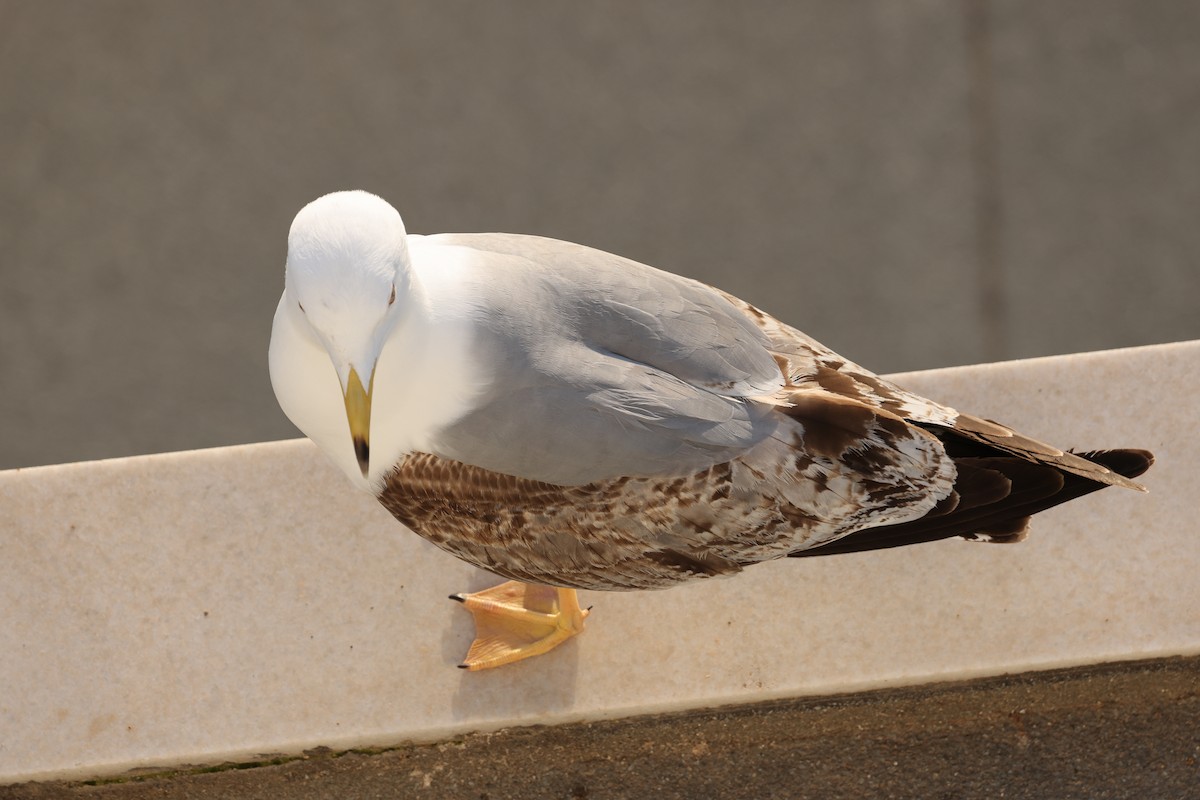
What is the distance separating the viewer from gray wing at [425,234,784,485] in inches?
74.1

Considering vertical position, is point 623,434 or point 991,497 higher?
point 623,434

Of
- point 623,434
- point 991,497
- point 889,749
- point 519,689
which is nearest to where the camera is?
point 623,434

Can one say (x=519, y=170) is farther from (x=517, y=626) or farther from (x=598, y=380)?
(x=598, y=380)

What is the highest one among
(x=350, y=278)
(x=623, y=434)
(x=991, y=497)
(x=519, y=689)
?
(x=350, y=278)

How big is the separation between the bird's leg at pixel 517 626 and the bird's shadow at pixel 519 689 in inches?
1.2

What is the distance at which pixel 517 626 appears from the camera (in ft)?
8.20

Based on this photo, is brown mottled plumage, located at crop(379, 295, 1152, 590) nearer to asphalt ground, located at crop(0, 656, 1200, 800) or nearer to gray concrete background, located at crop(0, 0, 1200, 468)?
asphalt ground, located at crop(0, 656, 1200, 800)

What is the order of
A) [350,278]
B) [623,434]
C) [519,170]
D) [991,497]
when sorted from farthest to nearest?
[519,170] → [991,497] → [623,434] → [350,278]

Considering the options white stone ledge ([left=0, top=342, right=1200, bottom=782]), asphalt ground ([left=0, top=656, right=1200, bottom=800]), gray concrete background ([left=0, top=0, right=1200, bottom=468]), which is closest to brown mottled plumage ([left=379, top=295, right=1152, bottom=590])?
white stone ledge ([left=0, top=342, right=1200, bottom=782])

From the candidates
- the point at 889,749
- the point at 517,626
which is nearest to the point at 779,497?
the point at 517,626

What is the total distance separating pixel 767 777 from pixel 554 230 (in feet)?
7.50

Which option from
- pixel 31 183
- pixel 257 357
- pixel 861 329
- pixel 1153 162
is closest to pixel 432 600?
pixel 257 357

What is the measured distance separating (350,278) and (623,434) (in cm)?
54

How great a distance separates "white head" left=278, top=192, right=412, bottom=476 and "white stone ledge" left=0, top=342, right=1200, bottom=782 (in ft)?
3.21
